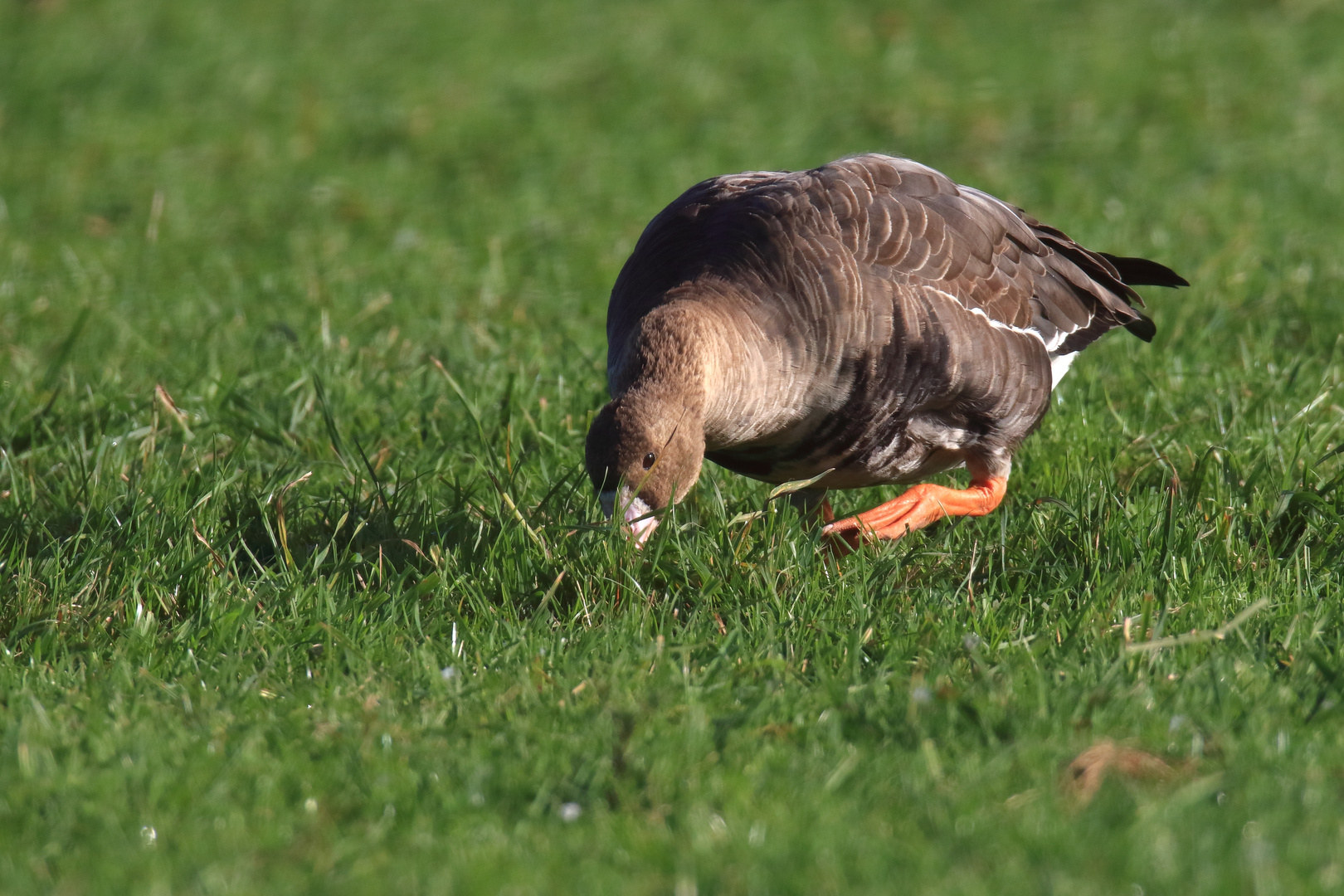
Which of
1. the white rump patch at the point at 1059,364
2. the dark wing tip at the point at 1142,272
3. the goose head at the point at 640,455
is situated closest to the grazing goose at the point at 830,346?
the goose head at the point at 640,455

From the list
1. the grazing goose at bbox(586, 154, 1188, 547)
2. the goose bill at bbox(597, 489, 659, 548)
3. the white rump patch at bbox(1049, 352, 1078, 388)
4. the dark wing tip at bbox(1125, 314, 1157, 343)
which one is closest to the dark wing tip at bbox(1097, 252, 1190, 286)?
the dark wing tip at bbox(1125, 314, 1157, 343)

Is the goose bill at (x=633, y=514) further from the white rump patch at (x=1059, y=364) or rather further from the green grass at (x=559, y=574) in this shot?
the white rump patch at (x=1059, y=364)

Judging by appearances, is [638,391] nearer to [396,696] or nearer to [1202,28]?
[396,696]

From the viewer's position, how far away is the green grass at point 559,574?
9.78 ft

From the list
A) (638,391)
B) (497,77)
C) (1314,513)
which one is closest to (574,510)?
(638,391)

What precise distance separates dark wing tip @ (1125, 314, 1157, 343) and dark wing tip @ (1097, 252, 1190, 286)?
0.18 meters

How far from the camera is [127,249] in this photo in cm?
851

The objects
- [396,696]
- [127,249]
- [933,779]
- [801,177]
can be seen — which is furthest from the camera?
[127,249]

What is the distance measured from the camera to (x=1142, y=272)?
6.09 metres

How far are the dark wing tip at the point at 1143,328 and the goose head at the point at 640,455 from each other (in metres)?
2.34

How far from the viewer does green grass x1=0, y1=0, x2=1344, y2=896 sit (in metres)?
2.98

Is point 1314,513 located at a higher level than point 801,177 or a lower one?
lower

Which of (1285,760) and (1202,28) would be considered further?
(1202,28)

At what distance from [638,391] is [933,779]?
5.55 feet
